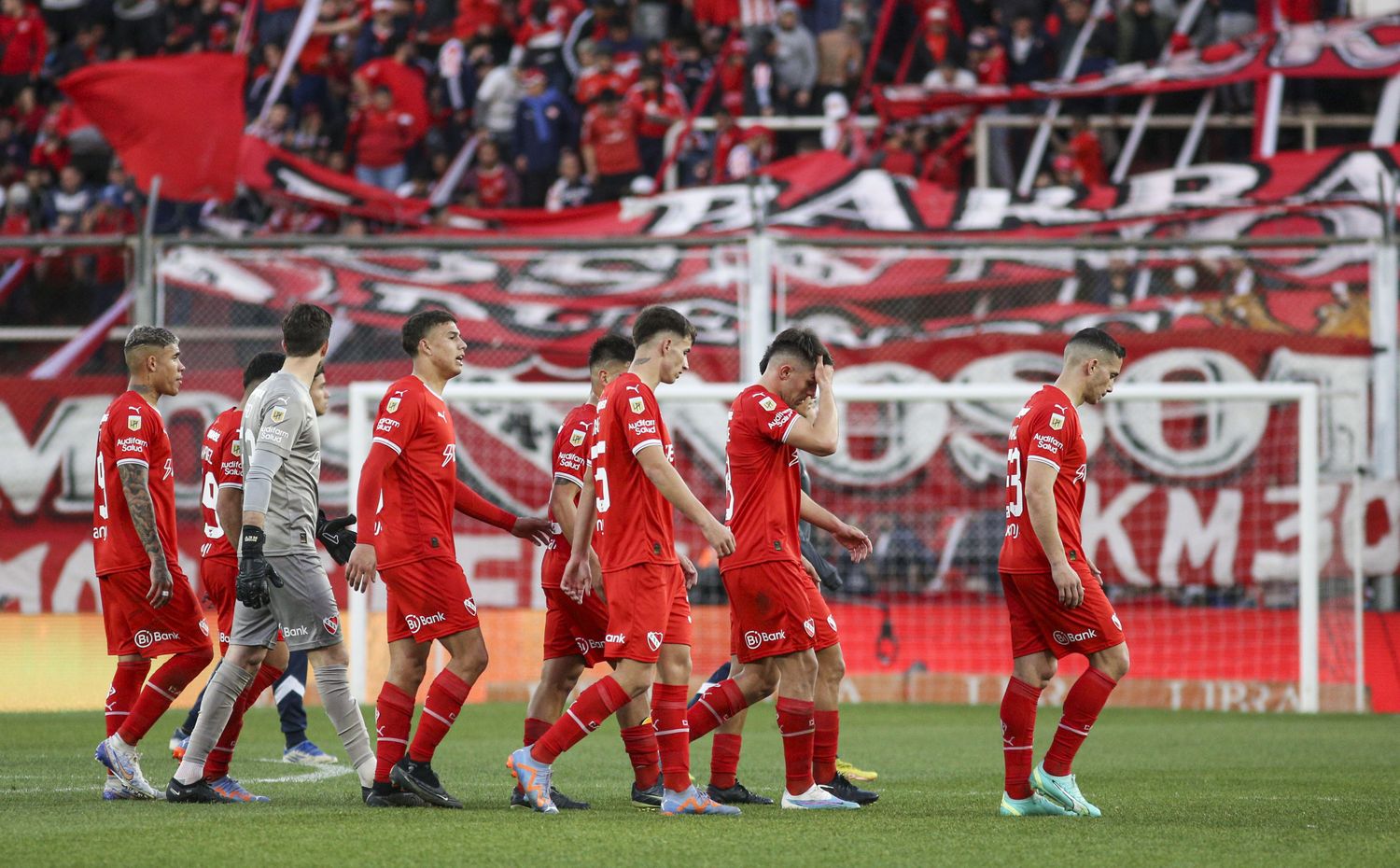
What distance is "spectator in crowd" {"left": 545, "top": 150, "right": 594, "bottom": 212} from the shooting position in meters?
18.9

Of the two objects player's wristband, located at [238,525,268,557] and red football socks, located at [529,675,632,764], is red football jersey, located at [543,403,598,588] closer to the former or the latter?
red football socks, located at [529,675,632,764]

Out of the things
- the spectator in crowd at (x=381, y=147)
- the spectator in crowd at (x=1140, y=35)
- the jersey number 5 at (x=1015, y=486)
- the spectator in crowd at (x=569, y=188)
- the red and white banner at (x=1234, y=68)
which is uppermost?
the spectator in crowd at (x=1140, y=35)

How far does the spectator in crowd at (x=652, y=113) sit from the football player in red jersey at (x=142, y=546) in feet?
37.2

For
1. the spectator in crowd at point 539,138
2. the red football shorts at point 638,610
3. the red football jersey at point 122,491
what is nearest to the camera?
the red football shorts at point 638,610

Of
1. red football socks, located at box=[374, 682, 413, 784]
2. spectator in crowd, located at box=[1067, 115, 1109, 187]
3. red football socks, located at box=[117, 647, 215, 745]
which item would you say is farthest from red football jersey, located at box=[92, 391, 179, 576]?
spectator in crowd, located at box=[1067, 115, 1109, 187]

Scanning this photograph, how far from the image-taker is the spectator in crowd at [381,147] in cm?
1938

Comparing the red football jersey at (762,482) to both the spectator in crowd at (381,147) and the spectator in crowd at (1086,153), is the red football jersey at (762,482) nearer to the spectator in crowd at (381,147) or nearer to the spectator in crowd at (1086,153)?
the spectator in crowd at (1086,153)

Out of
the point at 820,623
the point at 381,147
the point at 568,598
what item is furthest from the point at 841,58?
the point at 820,623

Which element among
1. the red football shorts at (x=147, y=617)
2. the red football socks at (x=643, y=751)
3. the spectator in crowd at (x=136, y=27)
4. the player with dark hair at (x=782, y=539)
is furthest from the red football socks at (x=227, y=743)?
the spectator in crowd at (x=136, y=27)

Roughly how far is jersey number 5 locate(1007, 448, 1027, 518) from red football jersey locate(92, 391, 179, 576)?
4104 mm

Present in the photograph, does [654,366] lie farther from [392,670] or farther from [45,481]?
[45,481]

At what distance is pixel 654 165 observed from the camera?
19266 millimetres

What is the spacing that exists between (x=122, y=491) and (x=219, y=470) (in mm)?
497

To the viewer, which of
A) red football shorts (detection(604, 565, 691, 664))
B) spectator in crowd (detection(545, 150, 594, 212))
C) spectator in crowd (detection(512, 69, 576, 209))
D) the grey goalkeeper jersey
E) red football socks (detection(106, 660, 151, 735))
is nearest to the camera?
red football shorts (detection(604, 565, 691, 664))
